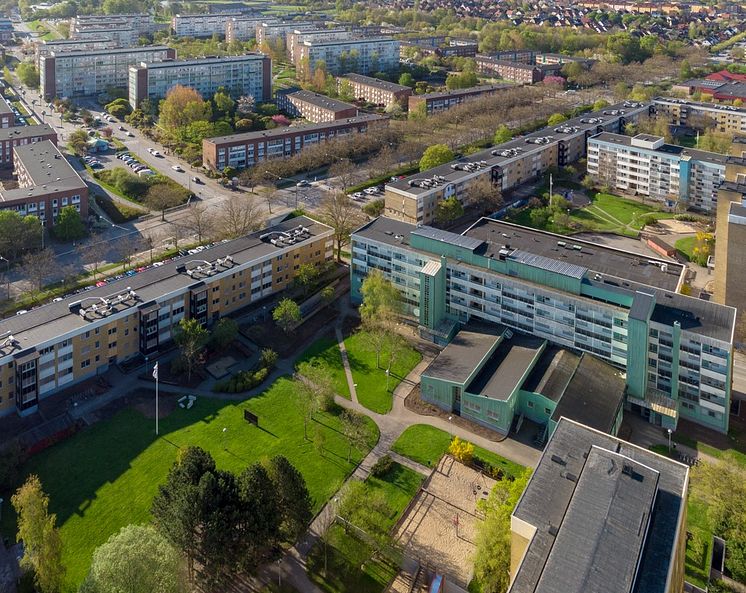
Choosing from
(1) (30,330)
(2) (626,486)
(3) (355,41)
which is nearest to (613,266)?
(2) (626,486)

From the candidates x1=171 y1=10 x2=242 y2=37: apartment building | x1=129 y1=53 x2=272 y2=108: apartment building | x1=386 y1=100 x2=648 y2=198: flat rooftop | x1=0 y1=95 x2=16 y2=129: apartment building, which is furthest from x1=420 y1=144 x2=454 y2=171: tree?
x1=171 y1=10 x2=242 y2=37: apartment building

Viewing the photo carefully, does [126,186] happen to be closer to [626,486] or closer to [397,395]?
[397,395]

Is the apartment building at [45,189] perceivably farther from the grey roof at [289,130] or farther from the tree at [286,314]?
the tree at [286,314]

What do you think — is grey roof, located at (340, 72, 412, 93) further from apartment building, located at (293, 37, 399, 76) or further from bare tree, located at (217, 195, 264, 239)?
bare tree, located at (217, 195, 264, 239)

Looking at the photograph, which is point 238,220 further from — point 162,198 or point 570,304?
point 570,304

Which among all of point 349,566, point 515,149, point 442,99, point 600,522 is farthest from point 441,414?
point 442,99

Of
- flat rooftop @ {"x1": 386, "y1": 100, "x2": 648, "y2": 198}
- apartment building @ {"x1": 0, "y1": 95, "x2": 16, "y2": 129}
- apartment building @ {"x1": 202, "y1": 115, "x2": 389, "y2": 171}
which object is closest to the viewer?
flat rooftop @ {"x1": 386, "y1": 100, "x2": 648, "y2": 198}
